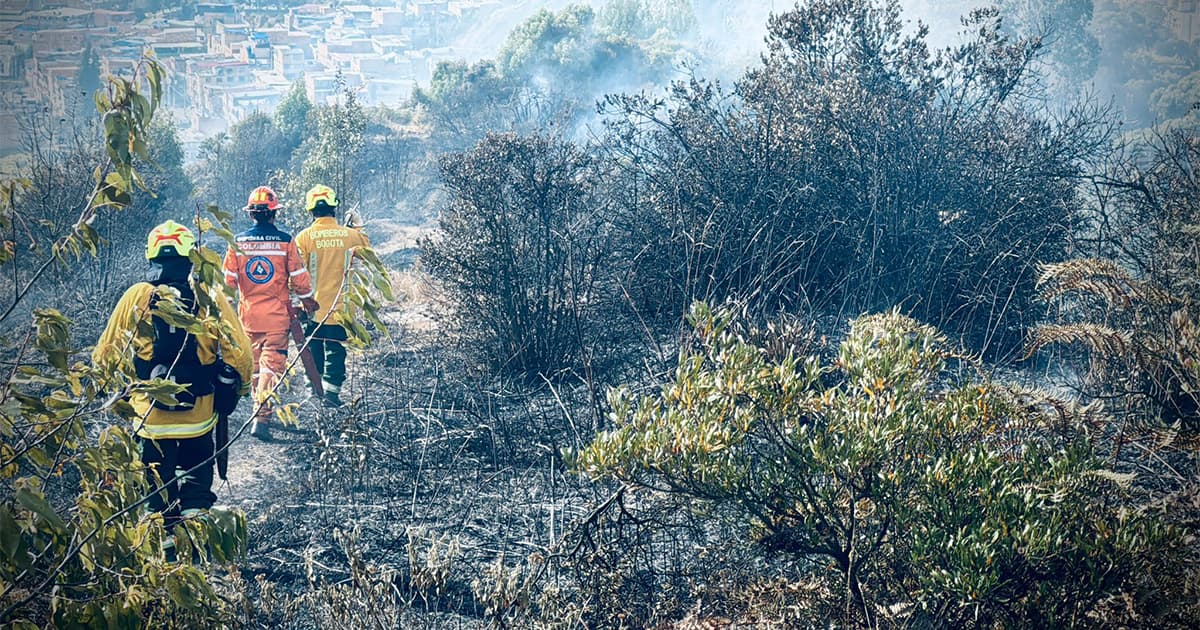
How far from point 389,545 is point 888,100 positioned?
5880 mm

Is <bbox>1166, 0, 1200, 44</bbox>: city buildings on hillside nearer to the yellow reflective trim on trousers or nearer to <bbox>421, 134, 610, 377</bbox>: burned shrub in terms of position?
<bbox>421, 134, 610, 377</bbox>: burned shrub

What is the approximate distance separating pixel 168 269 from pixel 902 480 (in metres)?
3.54

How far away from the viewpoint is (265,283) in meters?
6.50

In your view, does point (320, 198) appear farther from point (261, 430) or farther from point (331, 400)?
point (261, 430)

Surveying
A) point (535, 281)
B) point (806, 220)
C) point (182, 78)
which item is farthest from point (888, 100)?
point (182, 78)

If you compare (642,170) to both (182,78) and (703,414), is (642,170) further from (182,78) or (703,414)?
(182,78)

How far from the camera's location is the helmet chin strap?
14.4ft

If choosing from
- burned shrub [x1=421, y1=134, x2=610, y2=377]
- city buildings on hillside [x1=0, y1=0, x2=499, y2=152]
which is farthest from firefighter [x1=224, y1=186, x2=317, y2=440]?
city buildings on hillside [x1=0, y1=0, x2=499, y2=152]

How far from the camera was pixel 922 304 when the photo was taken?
7.30m

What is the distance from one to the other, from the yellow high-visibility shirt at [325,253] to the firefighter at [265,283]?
446mm

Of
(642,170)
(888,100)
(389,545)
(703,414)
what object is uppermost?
(888,100)

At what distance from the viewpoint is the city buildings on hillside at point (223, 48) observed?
37156mm

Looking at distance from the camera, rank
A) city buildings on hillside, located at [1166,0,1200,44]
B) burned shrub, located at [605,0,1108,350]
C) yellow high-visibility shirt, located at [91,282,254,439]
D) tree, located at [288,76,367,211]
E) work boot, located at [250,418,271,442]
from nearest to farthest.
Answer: yellow high-visibility shirt, located at [91,282,254,439], work boot, located at [250,418,271,442], burned shrub, located at [605,0,1108,350], tree, located at [288,76,367,211], city buildings on hillside, located at [1166,0,1200,44]

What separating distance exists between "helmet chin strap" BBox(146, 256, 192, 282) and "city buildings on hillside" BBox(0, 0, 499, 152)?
2823 cm
